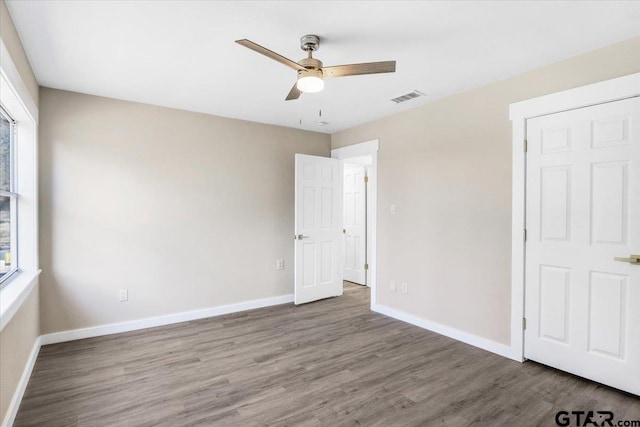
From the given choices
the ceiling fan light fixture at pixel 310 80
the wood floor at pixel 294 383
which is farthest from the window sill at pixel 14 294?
the ceiling fan light fixture at pixel 310 80

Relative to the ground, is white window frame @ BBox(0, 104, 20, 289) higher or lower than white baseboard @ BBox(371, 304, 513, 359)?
higher

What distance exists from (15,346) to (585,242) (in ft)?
13.3

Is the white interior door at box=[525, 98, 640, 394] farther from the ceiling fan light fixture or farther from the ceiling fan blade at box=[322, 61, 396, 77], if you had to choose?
the ceiling fan light fixture

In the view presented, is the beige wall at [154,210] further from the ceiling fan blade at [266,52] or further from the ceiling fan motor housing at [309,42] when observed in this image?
the ceiling fan blade at [266,52]

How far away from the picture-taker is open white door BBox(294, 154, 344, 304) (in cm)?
446

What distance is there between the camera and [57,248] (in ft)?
10.4

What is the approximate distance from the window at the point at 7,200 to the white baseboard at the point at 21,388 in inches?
27.5

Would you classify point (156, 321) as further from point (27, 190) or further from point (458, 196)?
point (458, 196)

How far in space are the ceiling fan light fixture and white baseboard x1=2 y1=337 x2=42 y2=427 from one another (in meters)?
2.62

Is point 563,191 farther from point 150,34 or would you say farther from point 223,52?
point 150,34

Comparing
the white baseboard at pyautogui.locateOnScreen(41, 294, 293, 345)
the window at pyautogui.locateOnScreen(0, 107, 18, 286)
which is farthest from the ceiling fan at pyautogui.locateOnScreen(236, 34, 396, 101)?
the white baseboard at pyautogui.locateOnScreen(41, 294, 293, 345)

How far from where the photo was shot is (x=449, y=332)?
337 cm

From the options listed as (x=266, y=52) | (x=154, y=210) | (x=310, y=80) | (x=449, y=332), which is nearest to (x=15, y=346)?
(x=154, y=210)

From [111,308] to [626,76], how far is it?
489 cm
